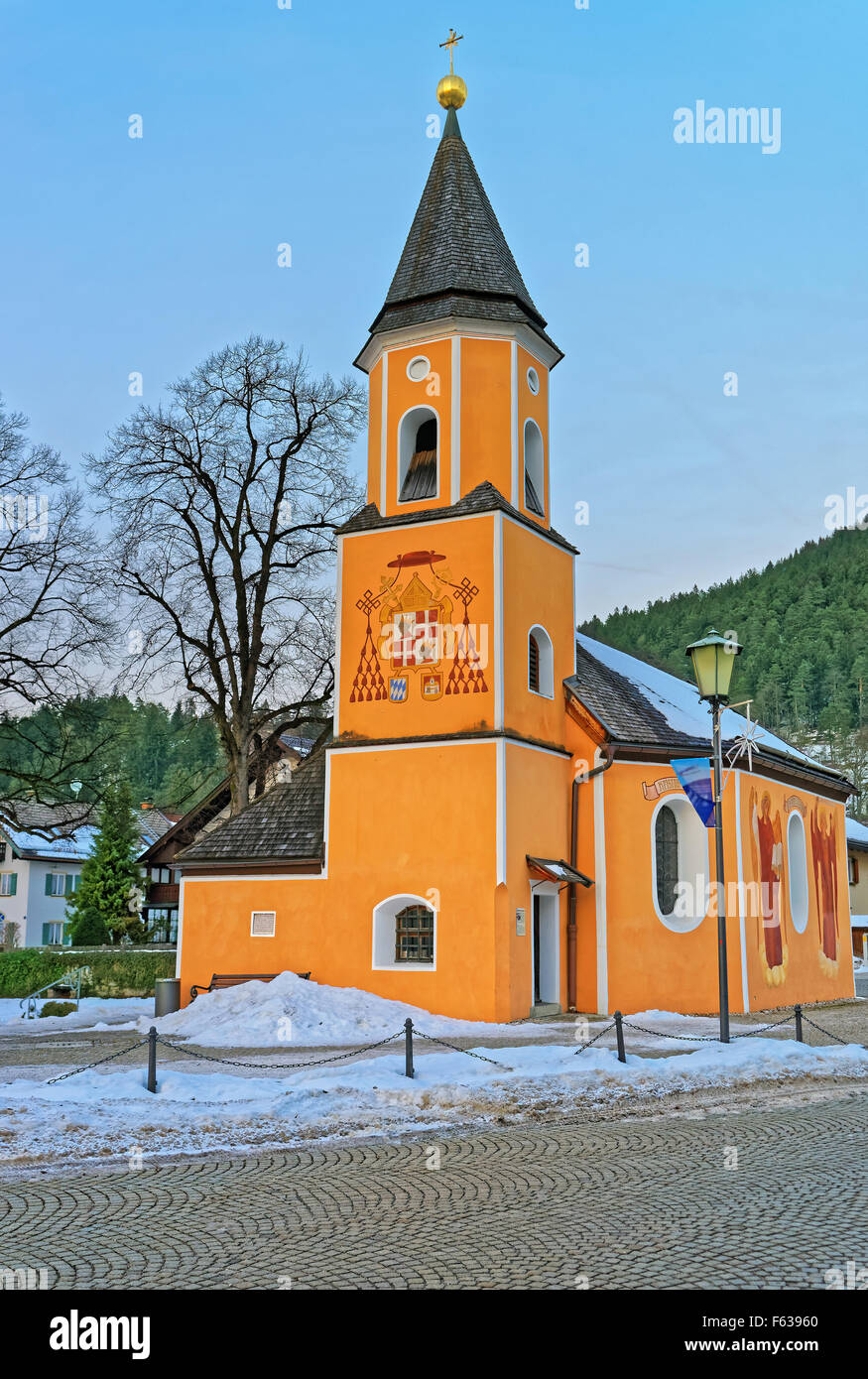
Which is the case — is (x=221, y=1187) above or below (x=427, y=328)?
below

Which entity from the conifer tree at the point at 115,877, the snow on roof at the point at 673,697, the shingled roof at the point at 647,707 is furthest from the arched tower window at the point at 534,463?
the conifer tree at the point at 115,877

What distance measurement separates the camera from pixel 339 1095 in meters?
11.6

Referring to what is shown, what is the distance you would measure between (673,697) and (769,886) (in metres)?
4.77

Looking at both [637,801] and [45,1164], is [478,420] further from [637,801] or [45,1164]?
[45,1164]

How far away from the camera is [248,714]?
1161 inches

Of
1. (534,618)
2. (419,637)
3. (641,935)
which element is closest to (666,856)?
(641,935)


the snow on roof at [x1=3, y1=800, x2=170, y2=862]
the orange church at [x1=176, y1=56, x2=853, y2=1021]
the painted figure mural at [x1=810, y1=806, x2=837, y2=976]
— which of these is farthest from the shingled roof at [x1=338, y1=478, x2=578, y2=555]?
the snow on roof at [x1=3, y1=800, x2=170, y2=862]

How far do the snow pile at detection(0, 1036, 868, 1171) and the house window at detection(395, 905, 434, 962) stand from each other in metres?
6.58

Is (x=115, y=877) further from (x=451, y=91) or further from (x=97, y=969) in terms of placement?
(x=451, y=91)

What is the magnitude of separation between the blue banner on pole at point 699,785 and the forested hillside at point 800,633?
309 feet

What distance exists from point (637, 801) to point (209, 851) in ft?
27.6

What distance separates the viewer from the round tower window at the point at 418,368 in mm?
22938
